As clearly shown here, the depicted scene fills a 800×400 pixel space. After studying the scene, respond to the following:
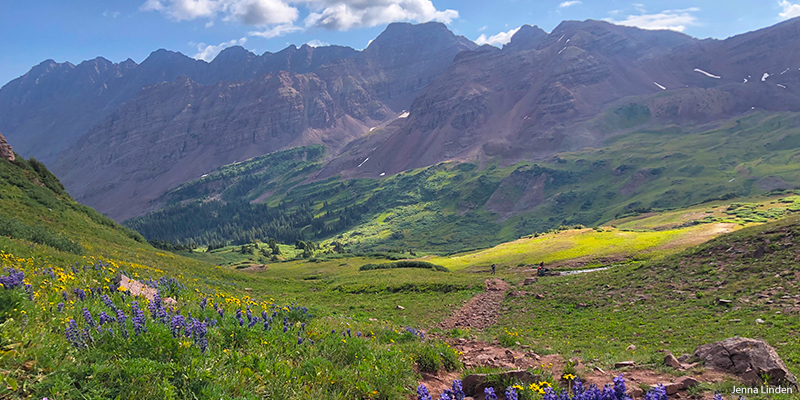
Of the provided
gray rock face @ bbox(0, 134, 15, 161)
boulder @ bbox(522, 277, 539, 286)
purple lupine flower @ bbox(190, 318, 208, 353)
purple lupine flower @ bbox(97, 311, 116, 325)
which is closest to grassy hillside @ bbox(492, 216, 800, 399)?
boulder @ bbox(522, 277, 539, 286)

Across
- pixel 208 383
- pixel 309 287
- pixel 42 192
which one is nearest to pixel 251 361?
pixel 208 383

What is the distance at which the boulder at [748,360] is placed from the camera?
9.45 m

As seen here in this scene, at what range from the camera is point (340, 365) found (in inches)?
339

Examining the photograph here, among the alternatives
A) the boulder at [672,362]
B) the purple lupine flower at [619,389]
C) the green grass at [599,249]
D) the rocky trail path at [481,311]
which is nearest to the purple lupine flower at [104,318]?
the purple lupine flower at [619,389]

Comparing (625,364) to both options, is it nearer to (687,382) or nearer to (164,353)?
(687,382)

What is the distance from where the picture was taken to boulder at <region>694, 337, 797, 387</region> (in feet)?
31.0

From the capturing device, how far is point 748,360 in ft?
33.6

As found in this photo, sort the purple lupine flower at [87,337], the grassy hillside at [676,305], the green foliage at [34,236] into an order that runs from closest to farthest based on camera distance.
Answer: the purple lupine flower at [87,337], the grassy hillside at [676,305], the green foliage at [34,236]

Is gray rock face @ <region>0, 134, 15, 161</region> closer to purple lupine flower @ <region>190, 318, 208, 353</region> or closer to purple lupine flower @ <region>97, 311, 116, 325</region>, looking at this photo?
purple lupine flower @ <region>97, 311, 116, 325</region>

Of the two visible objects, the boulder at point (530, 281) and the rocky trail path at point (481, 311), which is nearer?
the rocky trail path at point (481, 311)

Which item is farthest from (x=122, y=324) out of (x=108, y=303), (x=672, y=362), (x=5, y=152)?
(x=5, y=152)

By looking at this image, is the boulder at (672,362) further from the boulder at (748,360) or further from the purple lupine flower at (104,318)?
the purple lupine flower at (104,318)

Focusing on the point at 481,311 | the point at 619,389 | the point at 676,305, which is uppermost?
the point at 619,389

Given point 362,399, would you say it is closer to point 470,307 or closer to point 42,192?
point 470,307
